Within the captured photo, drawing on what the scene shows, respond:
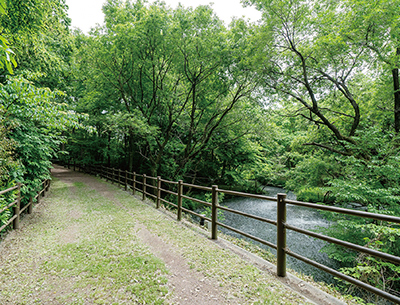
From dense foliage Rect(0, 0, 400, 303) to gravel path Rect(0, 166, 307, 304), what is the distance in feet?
5.71

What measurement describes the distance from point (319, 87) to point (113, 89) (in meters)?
10.8

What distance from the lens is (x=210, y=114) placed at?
455 inches

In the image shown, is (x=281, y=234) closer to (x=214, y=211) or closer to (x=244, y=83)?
(x=214, y=211)

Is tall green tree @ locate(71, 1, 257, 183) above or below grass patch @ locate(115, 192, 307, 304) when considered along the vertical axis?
above

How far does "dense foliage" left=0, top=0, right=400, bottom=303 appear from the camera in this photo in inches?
182

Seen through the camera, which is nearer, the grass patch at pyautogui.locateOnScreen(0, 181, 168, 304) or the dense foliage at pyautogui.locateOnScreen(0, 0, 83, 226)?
the grass patch at pyautogui.locateOnScreen(0, 181, 168, 304)

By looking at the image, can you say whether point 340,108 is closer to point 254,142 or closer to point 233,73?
point 233,73

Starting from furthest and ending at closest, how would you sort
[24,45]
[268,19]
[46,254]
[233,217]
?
[233,217] → [268,19] → [24,45] → [46,254]

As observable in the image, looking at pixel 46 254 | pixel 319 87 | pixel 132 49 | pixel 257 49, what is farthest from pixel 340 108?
pixel 46 254

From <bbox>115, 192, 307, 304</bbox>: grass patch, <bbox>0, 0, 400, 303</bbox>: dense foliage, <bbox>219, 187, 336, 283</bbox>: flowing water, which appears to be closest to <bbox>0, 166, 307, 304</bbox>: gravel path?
<bbox>115, 192, 307, 304</bbox>: grass patch

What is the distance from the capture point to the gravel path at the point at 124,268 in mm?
2377

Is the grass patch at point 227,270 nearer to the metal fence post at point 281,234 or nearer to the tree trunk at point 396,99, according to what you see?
the metal fence post at point 281,234

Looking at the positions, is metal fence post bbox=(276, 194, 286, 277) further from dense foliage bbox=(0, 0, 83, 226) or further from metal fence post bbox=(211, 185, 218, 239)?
dense foliage bbox=(0, 0, 83, 226)

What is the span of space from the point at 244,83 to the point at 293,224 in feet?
25.7
